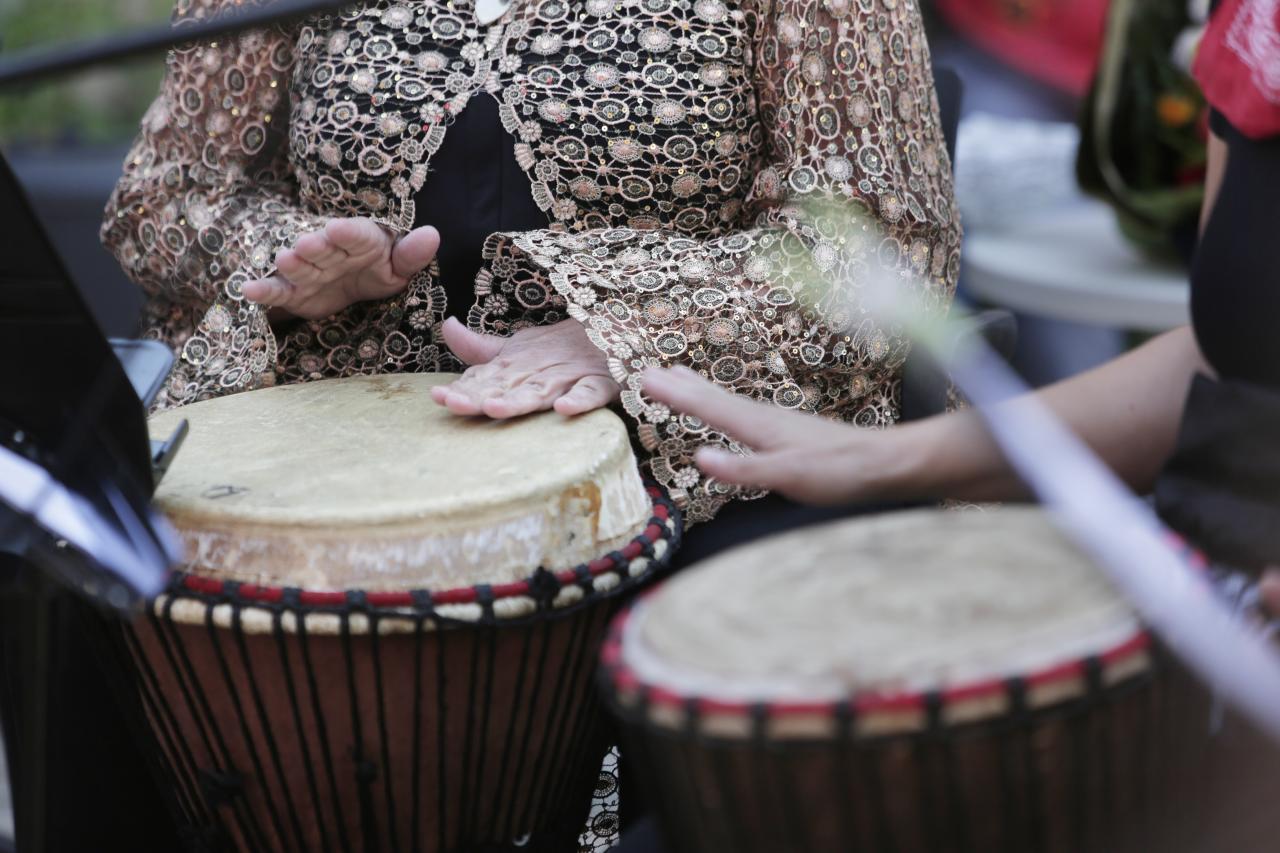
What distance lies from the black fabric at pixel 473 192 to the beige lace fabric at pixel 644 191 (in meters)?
0.02

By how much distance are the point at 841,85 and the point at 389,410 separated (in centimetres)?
62

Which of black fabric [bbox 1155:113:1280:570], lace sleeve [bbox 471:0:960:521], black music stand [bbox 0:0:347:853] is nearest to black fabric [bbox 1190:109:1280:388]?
Answer: black fabric [bbox 1155:113:1280:570]

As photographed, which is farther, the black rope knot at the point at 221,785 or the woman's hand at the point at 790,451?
the black rope knot at the point at 221,785

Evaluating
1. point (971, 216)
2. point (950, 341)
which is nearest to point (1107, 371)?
point (950, 341)

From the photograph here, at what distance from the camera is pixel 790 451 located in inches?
43.3

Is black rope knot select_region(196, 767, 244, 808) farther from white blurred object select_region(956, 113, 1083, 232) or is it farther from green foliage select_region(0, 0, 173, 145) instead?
green foliage select_region(0, 0, 173, 145)

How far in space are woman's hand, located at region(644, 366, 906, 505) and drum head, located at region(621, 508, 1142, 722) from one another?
0.17 metres

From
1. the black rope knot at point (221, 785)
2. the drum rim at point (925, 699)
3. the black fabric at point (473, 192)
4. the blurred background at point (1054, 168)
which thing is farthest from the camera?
the blurred background at point (1054, 168)

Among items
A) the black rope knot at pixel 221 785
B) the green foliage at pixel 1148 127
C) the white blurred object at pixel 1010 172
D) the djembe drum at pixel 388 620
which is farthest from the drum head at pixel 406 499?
the white blurred object at pixel 1010 172

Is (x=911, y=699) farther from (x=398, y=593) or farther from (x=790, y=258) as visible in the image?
(x=790, y=258)

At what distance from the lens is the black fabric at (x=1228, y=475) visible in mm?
997

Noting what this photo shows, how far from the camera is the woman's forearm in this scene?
1.16 m

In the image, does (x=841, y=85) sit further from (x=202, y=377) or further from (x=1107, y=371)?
(x=202, y=377)

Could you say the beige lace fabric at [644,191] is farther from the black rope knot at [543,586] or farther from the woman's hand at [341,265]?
the black rope knot at [543,586]
